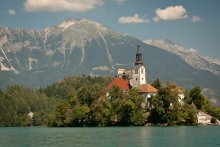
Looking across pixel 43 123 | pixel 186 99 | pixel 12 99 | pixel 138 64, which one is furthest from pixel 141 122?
pixel 12 99

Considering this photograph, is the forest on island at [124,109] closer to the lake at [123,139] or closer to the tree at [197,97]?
the tree at [197,97]

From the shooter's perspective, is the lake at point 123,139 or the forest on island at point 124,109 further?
the forest on island at point 124,109

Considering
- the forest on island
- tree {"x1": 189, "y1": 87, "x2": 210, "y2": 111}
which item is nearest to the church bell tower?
tree {"x1": 189, "y1": 87, "x2": 210, "y2": 111}

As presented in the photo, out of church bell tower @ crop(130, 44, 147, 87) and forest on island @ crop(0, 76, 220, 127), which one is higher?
church bell tower @ crop(130, 44, 147, 87)

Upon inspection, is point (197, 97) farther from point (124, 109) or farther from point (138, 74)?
point (124, 109)

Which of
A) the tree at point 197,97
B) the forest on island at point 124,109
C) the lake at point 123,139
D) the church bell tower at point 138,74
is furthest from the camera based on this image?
the church bell tower at point 138,74

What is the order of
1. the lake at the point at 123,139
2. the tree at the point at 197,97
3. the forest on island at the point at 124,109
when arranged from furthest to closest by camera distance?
the tree at the point at 197,97 < the forest on island at the point at 124,109 < the lake at the point at 123,139

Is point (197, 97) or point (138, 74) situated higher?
point (138, 74)

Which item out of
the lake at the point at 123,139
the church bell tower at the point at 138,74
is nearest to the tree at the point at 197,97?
the church bell tower at the point at 138,74

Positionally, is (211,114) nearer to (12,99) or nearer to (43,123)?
(43,123)

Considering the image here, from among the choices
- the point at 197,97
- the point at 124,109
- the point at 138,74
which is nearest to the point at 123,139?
the point at 124,109

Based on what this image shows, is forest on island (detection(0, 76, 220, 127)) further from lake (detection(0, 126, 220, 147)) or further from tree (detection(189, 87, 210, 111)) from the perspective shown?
lake (detection(0, 126, 220, 147))

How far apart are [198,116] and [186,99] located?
699cm

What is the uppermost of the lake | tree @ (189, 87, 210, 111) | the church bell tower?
the church bell tower
